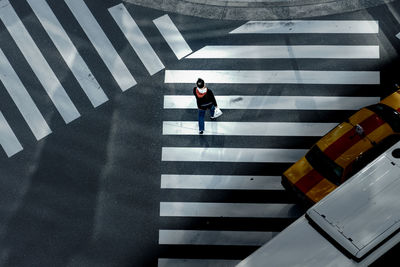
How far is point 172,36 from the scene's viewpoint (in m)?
17.2

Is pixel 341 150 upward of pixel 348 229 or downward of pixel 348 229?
downward

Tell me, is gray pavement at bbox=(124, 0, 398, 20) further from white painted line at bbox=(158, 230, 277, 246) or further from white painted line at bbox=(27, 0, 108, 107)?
white painted line at bbox=(158, 230, 277, 246)

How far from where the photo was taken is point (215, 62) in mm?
16922

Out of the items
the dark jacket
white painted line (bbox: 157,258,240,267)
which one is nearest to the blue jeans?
the dark jacket

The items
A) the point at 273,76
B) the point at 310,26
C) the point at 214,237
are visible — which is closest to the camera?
the point at 214,237

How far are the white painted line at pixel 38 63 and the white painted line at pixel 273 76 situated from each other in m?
2.98

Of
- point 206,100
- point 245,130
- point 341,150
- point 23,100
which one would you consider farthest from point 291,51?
point 23,100

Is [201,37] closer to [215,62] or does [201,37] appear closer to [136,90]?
[215,62]

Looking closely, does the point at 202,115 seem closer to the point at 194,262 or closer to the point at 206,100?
the point at 206,100

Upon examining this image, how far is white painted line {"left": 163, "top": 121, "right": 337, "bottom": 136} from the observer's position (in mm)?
15953

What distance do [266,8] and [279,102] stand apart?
3091mm

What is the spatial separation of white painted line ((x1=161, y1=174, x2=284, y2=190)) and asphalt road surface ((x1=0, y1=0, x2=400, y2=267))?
0.03 meters

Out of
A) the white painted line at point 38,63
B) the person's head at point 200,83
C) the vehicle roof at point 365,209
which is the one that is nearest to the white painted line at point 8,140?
the white painted line at point 38,63

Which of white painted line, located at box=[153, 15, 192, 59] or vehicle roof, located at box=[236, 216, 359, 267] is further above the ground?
white painted line, located at box=[153, 15, 192, 59]
